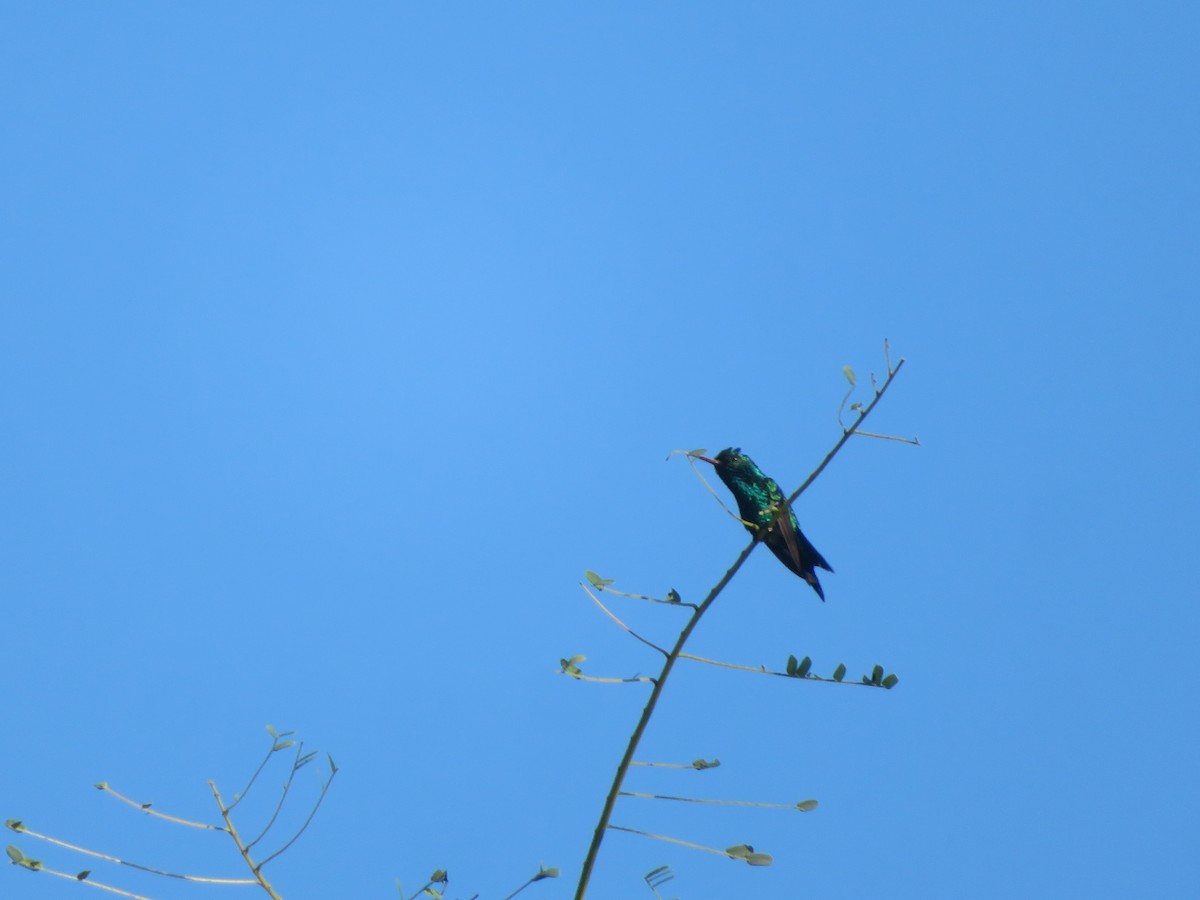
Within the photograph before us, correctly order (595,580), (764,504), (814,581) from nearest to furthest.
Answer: (595,580), (814,581), (764,504)

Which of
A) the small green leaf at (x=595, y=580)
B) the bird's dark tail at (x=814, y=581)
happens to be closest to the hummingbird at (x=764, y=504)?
the bird's dark tail at (x=814, y=581)

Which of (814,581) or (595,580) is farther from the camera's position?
(814,581)

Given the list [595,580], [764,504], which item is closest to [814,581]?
[764,504]

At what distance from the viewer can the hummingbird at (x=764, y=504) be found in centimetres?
581

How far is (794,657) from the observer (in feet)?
7.98

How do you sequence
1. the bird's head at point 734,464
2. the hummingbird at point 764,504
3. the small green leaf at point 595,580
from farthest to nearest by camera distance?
the bird's head at point 734,464 → the hummingbird at point 764,504 → the small green leaf at point 595,580

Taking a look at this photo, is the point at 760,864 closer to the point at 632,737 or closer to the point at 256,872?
the point at 632,737

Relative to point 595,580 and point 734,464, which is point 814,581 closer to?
point 734,464

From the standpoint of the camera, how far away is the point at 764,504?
658cm

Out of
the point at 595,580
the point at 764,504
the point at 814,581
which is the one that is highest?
the point at 764,504

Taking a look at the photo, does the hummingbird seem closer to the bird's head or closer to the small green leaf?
the bird's head

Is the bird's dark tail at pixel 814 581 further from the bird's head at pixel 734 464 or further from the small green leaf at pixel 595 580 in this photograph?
the small green leaf at pixel 595 580

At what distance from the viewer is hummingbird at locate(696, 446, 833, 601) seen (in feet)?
19.0

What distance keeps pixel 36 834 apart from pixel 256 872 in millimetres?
436
